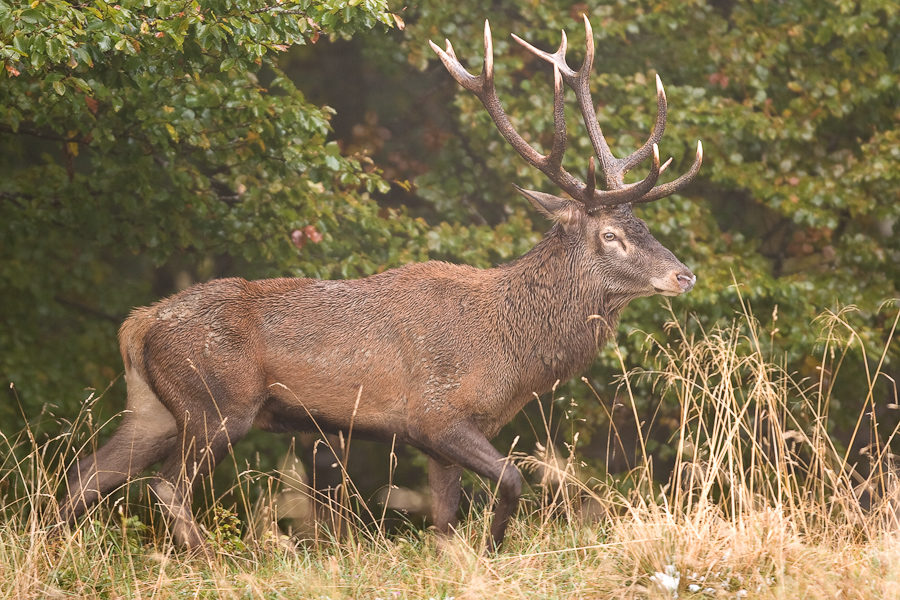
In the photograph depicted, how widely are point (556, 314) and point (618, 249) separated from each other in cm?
50

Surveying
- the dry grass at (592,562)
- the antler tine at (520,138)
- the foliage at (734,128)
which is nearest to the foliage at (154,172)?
the antler tine at (520,138)

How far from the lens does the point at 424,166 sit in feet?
30.4

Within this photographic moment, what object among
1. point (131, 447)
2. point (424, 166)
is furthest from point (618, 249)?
point (424, 166)

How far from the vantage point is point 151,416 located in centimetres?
570

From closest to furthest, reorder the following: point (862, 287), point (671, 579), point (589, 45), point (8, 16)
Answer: point (671, 579), point (8, 16), point (589, 45), point (862, 287)

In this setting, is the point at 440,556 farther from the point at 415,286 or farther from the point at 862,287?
the point at 862,287

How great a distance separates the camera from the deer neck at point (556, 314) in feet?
18.3

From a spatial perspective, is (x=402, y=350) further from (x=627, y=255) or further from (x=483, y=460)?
(x=627, y=255)

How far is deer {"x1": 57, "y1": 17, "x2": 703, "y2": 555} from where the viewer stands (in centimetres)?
538

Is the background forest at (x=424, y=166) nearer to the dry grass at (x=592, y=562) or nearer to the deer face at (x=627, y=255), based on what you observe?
the deer face at (x=627, y=255)

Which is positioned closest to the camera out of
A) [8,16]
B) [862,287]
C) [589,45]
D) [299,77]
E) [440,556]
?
[8,16]

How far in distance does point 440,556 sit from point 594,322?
5.15 feet

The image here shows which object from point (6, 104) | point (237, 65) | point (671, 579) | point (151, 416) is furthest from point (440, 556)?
point (6, 104)

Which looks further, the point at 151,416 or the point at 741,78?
the point at 741,78
